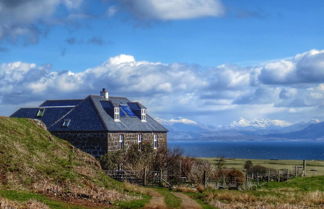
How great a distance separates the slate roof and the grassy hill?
24.5 m

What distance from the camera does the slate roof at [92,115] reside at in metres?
71.2

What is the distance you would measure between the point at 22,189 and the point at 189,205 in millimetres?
11599

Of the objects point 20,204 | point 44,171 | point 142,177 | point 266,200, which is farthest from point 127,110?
point 20,204

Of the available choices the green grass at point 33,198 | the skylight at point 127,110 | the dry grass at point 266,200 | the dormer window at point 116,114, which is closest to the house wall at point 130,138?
the dormer window at point 116,114

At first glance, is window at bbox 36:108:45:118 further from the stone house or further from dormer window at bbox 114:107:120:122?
dormer window at bbox 114:107:120:122

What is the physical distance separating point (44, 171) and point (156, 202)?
8303 millimetres

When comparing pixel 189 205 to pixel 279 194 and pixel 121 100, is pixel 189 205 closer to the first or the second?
pixel 279 194

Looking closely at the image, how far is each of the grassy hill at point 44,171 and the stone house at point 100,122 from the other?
22.9m

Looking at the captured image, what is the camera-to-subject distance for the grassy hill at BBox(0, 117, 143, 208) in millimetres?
32125

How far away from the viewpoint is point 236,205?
3584cm

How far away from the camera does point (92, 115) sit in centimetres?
7269

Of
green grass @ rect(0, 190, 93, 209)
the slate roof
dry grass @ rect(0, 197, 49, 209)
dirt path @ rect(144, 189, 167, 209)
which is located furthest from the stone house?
dry grass @ rect(0, 197, 49, 209)

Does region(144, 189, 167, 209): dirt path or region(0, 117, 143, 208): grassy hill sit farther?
region(144, 189, 167, 209): dirt path

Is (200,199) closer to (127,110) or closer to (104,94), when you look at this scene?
(127,110)
